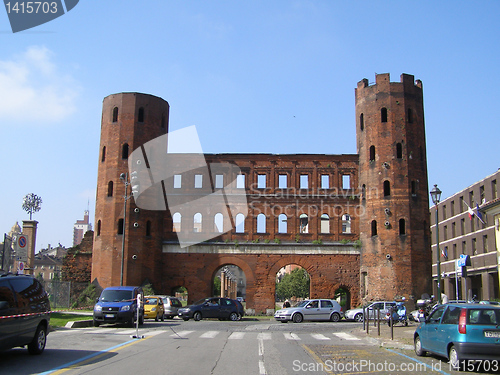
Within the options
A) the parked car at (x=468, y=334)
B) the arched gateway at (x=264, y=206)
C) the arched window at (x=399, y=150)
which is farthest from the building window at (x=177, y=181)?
the parked car at (x=468, y=334)

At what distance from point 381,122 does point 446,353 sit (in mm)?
33697

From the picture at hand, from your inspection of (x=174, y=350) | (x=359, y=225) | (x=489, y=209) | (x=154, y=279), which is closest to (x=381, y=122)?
(x=359, y=225)

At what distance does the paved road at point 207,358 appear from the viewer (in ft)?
34.7

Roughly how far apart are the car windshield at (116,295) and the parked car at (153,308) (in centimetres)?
532

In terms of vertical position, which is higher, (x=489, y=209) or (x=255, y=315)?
(x=489, y=209)

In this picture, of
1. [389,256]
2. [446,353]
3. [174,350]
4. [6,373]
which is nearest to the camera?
[6,373]

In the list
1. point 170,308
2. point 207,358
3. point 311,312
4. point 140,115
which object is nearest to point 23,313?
point 207,358

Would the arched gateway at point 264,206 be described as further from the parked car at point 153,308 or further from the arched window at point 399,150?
the parked car at point 153,308

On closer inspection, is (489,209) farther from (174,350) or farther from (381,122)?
(174,350)

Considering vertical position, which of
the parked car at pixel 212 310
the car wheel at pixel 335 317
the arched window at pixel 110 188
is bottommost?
the car wheel at pixel 335 317

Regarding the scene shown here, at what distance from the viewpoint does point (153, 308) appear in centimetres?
2848

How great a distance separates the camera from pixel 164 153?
4547 centimetres

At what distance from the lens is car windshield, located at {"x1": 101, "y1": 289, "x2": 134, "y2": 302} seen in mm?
22750

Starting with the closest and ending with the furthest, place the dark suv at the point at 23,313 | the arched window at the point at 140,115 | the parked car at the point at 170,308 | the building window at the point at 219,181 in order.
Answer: the dark suv at the point at 23,313
the parked car at the point at 170,308
the arched window at the point at 140,115
the building window at the point at 219,181
